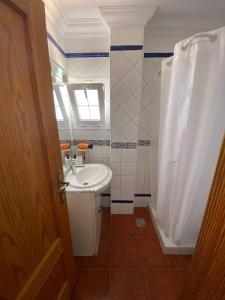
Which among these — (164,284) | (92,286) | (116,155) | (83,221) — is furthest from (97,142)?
(164,284)

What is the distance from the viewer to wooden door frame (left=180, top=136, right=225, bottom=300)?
1.85 ft

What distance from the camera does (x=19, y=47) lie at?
1.78 feet

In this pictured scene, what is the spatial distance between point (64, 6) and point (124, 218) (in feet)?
7.59

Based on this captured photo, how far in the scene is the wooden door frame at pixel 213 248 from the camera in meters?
0.56

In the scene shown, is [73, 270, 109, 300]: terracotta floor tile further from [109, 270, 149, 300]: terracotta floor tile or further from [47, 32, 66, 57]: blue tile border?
[47, 32, 66, 57]: blue tile border

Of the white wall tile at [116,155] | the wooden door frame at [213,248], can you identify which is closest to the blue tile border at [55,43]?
the white wall tile at [116,155]

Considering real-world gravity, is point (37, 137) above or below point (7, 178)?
above

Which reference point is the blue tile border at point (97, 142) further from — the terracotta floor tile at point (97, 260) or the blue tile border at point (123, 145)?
the terracotta floor tile at point (97, 260)

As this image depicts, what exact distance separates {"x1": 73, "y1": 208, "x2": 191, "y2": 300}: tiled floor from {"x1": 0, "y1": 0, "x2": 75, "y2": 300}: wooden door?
0.53 metres

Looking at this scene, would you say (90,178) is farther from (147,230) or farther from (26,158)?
(26,158)

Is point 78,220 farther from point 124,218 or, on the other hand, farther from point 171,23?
point 171,23

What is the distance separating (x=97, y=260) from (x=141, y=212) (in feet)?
2.86

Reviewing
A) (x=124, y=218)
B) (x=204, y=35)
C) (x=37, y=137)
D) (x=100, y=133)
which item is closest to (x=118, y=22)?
(x=204, y=35)

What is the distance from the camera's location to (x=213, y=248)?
617mm
